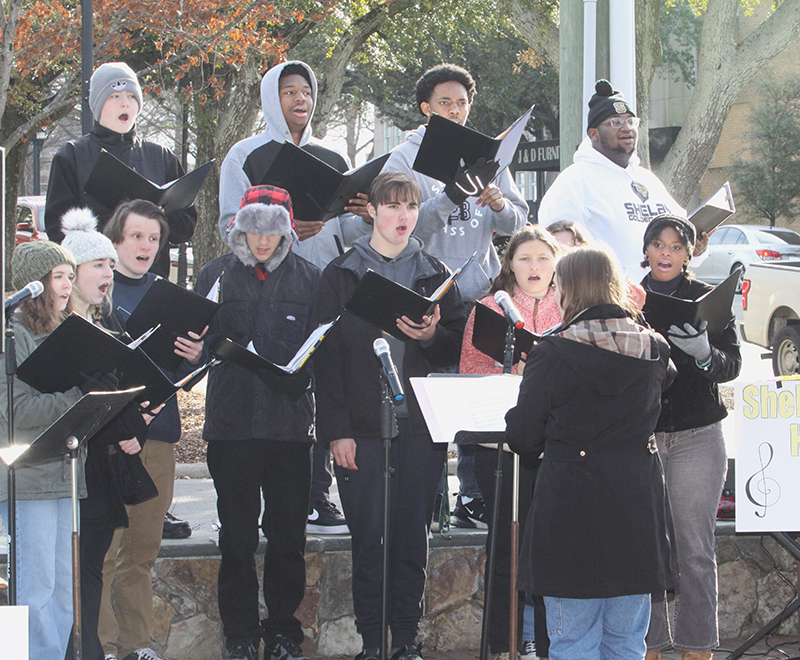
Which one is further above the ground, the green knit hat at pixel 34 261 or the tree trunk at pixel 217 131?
the tree trunk at pixel 217 131

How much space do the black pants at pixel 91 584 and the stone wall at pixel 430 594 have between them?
664mm

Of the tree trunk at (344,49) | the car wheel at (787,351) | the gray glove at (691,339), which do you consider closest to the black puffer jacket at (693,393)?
the gray glove at (691,339)

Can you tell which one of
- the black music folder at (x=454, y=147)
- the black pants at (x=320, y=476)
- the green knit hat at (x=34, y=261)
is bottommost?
the black pants at (x=320, y=476)

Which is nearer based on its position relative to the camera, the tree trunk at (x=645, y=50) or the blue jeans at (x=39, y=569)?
the blue jeans at (x=39, y=569)

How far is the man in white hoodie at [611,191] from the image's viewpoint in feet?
16.3

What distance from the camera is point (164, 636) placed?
4.62 meters

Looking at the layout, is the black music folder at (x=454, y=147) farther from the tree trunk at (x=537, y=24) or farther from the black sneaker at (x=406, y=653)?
the tree trunk at (x=537, y=24)

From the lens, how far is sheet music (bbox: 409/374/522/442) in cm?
345

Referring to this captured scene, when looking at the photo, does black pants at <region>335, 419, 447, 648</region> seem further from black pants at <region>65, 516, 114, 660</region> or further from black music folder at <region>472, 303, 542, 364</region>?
black pants at <region>65, 516, 114, 660</region>

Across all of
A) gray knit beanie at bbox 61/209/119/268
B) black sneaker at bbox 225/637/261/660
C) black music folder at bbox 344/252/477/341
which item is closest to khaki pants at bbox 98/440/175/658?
black sneaker at bbox 225/637/261/660

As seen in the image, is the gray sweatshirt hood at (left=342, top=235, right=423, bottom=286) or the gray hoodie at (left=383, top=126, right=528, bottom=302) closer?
the gray sweatshirt hood at (left=342, top=235, right=423, bottom=286)

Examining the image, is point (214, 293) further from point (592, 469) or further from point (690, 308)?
point (690, 308)

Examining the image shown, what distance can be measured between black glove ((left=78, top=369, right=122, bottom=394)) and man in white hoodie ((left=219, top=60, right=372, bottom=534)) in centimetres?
154

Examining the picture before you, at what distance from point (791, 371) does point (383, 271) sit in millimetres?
7681
